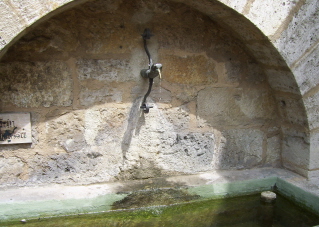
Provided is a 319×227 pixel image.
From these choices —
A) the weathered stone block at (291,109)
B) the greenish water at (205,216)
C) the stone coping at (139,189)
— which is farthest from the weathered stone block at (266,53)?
the greenish water at (205,216)

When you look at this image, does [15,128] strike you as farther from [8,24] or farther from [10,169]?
[8,24]

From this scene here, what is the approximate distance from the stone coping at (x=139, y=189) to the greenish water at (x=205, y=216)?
45mm

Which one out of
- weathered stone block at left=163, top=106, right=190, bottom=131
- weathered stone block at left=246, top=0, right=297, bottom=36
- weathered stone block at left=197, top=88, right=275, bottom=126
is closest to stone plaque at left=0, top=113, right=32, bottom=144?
weathered stone block at left=163, top=106, right=190, bottom=131

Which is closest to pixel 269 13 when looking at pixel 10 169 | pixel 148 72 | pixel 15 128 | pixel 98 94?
pixel 148 72

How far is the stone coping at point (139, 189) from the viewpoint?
6.22ft

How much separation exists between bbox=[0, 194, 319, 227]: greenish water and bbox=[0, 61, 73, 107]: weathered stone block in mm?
634

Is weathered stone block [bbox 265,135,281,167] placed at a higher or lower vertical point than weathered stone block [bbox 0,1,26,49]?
lower

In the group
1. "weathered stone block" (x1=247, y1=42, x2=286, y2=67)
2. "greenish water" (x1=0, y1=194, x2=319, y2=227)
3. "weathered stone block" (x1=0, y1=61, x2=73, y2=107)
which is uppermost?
"weathered stone block" (x1=247, y1=42, x2=286, y2=67)

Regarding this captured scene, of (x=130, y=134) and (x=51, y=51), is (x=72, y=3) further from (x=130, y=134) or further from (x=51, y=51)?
(x=130, y=134)

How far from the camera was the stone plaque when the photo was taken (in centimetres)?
194

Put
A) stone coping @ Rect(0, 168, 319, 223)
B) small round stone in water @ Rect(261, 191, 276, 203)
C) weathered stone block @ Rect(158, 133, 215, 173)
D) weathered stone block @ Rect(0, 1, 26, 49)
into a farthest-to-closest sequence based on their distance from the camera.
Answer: weathered stone block @ Rect(158, 133, 215, 173)
small round stone in water @ Rect(261, 191, 276, 203)
stone coping @ Rect(0, 168, 319, 223)
weathered stone block @ Rect(0, 1, 26, 49)

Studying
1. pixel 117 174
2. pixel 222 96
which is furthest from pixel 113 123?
pixel 222 96

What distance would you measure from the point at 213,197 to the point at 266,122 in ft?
2.12

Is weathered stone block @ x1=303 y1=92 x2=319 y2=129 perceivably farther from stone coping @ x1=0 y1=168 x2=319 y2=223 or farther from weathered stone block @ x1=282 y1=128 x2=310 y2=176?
stone coping @ x1=0 y1=168 x2=319 y2=223
